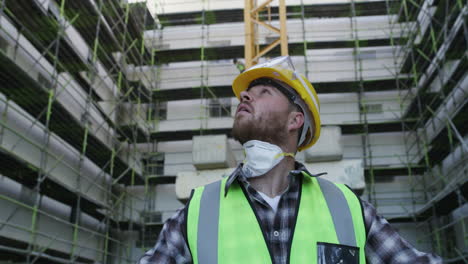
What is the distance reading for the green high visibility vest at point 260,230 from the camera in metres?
1.30

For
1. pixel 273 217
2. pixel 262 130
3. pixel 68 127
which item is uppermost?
pixel 68 127

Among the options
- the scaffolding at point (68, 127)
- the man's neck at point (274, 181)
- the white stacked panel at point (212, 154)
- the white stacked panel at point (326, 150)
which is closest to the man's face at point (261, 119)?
the man's neck at point (274, 181)

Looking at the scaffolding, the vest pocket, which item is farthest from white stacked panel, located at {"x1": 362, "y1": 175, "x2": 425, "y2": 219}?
the vest pocket

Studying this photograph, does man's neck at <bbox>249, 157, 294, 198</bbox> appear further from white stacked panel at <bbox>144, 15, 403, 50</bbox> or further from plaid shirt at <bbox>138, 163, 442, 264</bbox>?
white stacked panel at <bbox>144, 15, 403, 50</bbox>

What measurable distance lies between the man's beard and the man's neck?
0.31 feet

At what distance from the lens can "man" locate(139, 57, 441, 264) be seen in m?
1.31

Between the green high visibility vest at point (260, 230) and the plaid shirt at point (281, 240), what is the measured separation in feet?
0.11

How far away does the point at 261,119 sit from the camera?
1.64m

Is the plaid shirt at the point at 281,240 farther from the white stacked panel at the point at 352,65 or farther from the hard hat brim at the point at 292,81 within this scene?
the white stacked panel at the point at 352,65

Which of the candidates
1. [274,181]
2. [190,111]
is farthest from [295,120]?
[190,111]

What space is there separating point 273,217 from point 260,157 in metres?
0.26

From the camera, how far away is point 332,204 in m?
1.46

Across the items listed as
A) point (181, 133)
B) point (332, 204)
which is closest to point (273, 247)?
point (332, 204)

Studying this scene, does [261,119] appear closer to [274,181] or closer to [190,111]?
[274,181]
